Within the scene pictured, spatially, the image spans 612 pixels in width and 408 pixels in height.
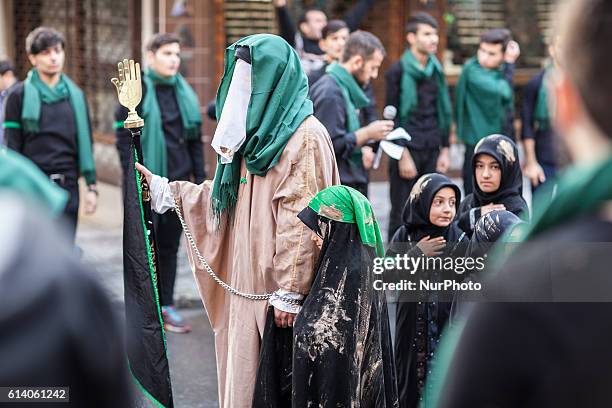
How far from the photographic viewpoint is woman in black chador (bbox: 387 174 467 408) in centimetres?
500

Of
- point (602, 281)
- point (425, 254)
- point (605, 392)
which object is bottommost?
point (425, 254)

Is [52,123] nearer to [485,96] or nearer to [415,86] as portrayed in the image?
[415,86]

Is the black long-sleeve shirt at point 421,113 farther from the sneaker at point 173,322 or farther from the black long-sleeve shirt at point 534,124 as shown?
the sneaker at point 173,322

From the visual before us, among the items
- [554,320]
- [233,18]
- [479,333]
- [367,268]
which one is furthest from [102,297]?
[233,18]

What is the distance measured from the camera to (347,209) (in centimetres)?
417

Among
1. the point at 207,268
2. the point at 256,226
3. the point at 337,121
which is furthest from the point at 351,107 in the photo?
the point at 256,226

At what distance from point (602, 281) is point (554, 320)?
0.11m

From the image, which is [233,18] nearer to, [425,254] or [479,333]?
[425,254]

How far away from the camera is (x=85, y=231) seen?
10250mm

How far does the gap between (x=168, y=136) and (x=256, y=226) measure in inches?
114

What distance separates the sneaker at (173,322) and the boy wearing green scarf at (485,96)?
282 centimetres

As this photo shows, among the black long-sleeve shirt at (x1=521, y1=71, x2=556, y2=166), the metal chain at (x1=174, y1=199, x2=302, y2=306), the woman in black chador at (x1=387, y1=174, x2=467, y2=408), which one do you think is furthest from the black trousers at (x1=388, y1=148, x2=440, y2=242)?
the metal chain at (x1=174, y1=199, x2=302, y2=306)

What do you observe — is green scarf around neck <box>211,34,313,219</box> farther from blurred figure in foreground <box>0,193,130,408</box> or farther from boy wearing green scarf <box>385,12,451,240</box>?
boy wearing green scarf <box>385,12,451,240</box>

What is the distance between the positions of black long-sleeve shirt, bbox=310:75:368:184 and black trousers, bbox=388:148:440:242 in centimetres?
129
